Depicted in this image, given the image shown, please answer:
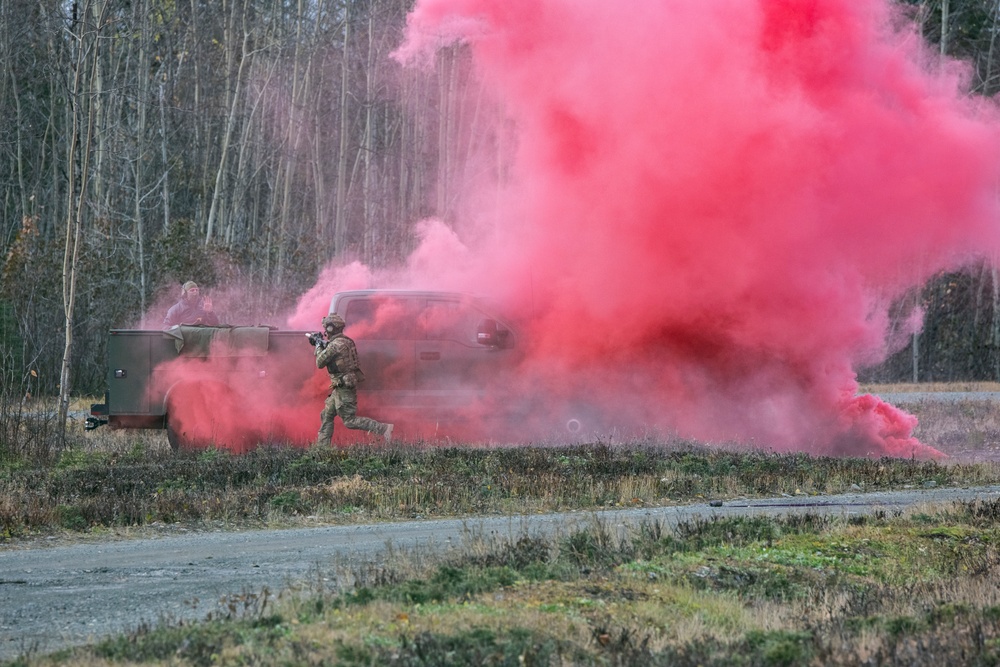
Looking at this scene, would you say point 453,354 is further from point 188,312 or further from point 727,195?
point 727,195

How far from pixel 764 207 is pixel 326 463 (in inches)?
298

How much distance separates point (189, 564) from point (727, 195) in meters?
10.9

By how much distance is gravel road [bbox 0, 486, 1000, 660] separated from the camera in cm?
820

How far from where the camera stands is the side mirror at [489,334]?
17.8 m

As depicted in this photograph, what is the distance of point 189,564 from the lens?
1027 centimetres

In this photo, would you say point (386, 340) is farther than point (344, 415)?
Yes

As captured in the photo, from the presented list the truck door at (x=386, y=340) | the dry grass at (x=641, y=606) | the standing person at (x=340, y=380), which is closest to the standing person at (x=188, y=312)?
the truck door at (x=386, y=340)

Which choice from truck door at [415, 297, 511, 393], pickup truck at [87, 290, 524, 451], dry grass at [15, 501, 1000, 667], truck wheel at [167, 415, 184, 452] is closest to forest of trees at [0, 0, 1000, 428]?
pickup truck at [87, 290, 524, 451]

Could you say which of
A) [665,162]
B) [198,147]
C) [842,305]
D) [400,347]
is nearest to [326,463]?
[400,347]

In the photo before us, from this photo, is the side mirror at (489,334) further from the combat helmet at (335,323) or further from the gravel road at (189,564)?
the gravel road at (189,564)

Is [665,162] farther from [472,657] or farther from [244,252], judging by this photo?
[244,252]

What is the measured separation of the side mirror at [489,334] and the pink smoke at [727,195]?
74cm

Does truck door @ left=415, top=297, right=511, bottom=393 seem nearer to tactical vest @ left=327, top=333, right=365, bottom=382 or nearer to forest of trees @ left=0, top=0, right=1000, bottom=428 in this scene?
tactical vest @ left=327, top=333, right=365, bottom=382

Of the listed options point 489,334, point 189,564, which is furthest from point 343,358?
point 189,564
